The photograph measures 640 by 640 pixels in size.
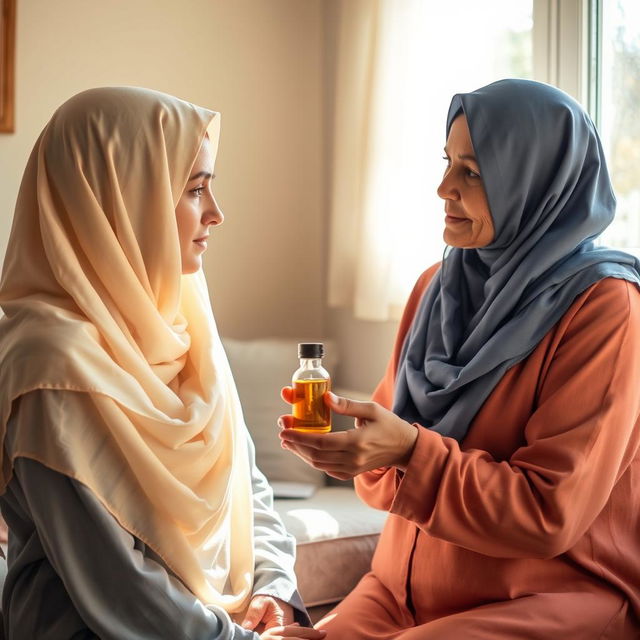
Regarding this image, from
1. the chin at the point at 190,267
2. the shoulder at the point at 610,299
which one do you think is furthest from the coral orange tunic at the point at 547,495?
the chin at the point at 190,267

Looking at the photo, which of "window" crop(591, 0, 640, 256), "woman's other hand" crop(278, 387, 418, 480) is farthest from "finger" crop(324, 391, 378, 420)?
"window" crop(591, 0, 640, 256)

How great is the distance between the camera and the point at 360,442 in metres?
1.51

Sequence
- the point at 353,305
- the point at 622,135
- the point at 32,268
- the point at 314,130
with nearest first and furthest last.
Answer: the point at 32,268 → the point at 622,135 → the point at 353,305 → the point at 314,130

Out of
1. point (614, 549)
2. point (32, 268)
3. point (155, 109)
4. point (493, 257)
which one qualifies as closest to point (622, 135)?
point (493, 257)

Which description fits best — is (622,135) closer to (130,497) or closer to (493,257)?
(493,257)

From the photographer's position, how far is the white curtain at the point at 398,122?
2.86m

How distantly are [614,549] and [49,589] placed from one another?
101cm

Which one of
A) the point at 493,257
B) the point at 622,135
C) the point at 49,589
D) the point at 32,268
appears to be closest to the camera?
the point at 49,589

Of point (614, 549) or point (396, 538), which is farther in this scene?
point (396, 538)

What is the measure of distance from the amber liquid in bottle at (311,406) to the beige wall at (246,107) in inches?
66.2

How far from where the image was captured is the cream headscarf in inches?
55.0

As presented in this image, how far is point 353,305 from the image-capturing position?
135 inches

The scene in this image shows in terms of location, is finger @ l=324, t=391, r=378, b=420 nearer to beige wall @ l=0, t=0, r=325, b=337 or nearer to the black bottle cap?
the black bottle cap

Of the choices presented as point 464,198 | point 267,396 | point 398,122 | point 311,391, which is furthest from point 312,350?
point 398,122
